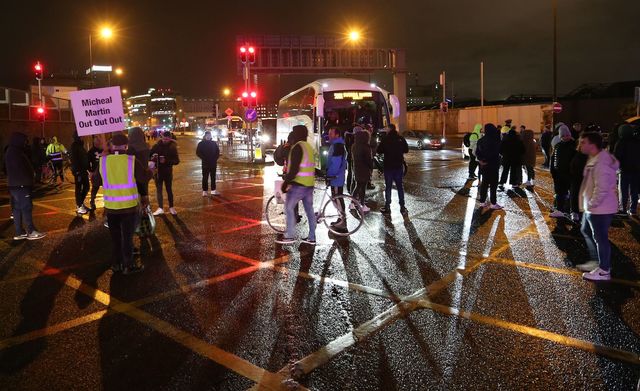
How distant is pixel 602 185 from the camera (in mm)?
5656

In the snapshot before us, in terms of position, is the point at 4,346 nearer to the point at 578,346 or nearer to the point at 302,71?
the point at 578,346

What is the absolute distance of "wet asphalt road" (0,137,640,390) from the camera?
3803 millimetres

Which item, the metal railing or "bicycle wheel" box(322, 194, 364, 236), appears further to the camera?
the metal railing

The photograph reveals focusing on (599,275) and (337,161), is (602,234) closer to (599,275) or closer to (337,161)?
(599,275)

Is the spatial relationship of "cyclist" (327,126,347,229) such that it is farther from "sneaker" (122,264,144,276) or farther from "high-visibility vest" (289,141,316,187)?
"sneaker" (122,264,144,276)

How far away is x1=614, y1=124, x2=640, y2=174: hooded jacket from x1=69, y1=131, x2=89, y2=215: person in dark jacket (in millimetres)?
11126

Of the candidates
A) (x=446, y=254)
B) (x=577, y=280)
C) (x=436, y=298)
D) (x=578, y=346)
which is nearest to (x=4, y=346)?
(x=436, y=298)

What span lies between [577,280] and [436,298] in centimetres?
185

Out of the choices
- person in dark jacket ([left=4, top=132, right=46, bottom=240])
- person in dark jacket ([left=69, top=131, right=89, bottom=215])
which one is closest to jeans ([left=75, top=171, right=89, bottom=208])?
person in dark jacket ([left=69, top=131, right=89, bottom=215])

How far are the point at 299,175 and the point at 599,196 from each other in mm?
3953

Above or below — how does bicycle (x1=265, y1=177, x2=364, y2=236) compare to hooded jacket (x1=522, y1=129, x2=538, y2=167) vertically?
below

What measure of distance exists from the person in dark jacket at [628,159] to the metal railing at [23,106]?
24.0m

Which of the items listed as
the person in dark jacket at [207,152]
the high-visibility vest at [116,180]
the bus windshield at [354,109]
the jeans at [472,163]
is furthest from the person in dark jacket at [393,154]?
the bus windshield at [354,109]

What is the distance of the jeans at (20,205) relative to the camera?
865 centimetres
